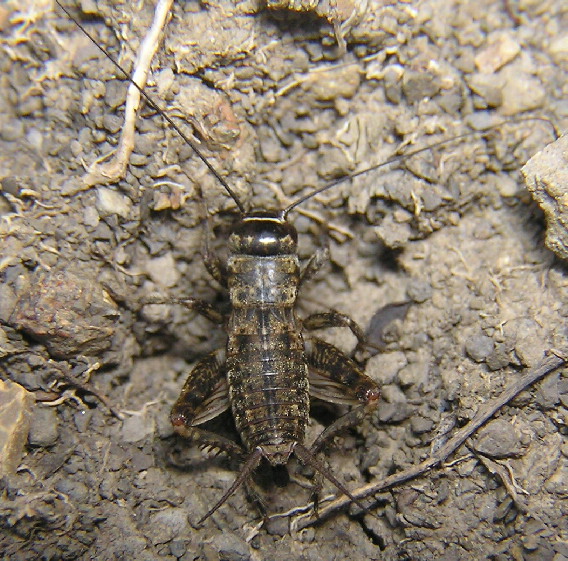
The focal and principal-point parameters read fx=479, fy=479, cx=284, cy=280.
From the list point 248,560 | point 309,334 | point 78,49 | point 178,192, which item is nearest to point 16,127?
point 78,49

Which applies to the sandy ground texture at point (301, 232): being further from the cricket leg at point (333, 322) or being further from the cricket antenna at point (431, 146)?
the cricket leg at point (333, 322)

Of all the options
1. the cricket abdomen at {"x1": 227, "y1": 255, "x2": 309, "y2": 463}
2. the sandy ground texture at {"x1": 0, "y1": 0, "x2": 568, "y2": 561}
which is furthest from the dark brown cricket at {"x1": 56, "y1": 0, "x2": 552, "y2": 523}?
the sandy ground texture at {"x1": 0, "y1": 0, "x2": 568, "y2": 561}

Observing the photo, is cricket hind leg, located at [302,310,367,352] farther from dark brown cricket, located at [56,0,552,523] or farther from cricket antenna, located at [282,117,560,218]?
cricket antenna, located at [282,117,560,218]

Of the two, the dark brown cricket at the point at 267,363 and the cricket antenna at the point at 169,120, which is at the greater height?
the cricket antenna at the point at 169,120

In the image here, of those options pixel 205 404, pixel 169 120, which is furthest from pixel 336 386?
pixel 169 120

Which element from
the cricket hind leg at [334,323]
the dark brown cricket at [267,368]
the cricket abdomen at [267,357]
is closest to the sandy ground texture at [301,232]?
the cricket hind leg at [334,323]
